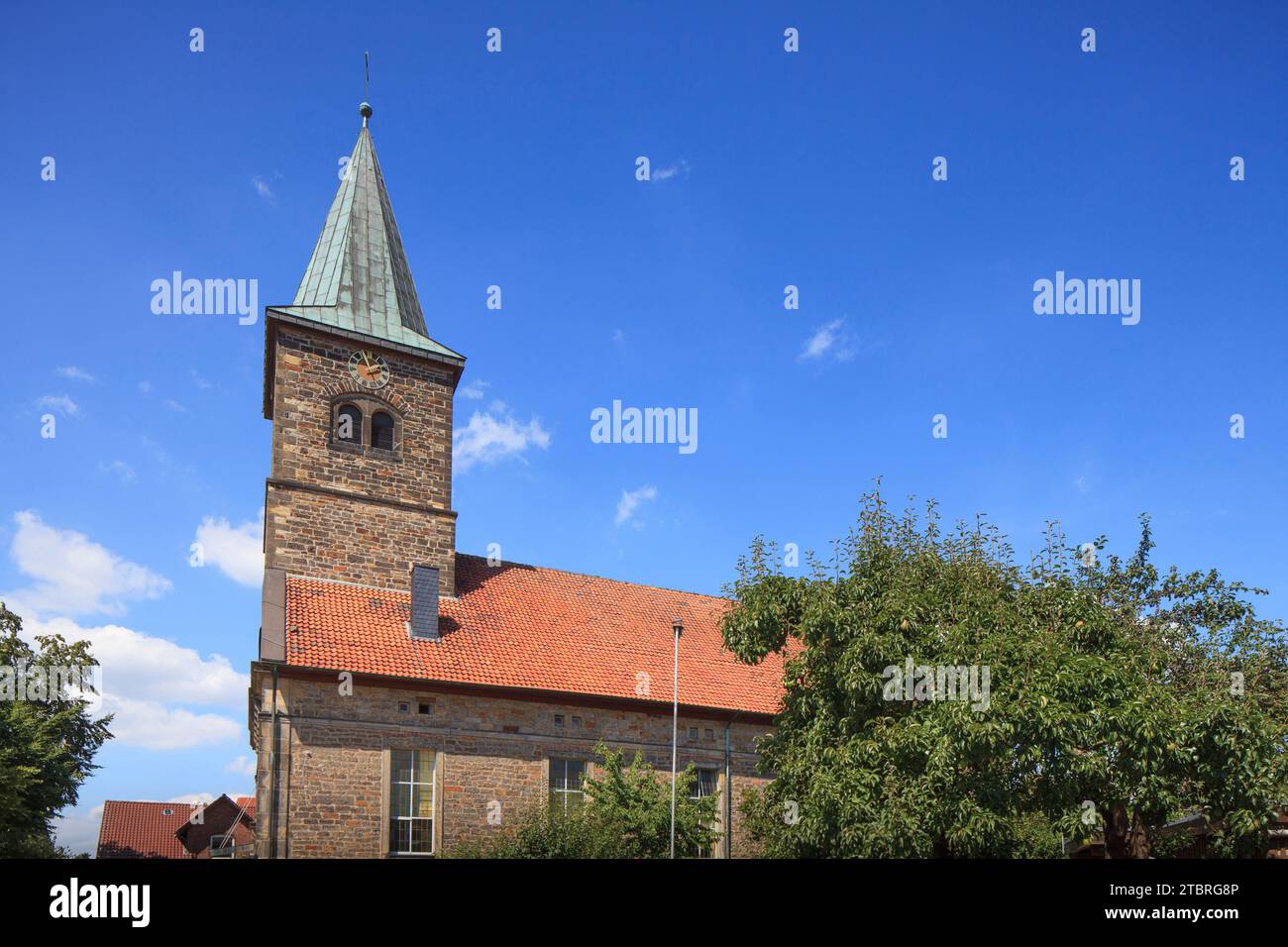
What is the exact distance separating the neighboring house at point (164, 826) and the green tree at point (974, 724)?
45376 millimetres

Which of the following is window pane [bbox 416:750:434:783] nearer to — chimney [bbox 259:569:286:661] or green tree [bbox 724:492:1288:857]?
chimney [bbox 259:569:286:661]

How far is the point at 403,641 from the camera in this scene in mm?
25203

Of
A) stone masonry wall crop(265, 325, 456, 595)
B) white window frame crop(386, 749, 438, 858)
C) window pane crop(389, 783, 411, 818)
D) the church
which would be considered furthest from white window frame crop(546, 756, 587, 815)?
stone masonry wall crop(265, 325, 456, 595)

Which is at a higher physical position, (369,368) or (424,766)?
(369,368)

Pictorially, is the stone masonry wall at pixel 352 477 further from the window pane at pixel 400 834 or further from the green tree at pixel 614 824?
the green tree at pixel 614 824

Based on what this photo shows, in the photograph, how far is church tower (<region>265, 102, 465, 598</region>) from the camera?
86.3 ft

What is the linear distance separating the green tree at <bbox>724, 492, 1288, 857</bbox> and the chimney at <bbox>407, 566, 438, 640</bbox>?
8.72m

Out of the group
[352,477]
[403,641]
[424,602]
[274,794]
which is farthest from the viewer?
[352,477]

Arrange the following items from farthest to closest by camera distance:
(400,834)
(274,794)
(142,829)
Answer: (142,829), (400,834), (274,794)

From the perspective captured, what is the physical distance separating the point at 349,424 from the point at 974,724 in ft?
60.2

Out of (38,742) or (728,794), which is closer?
(728,794)

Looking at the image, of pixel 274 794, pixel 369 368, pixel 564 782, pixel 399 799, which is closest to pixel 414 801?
pixel 399 799

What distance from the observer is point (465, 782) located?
23984 millimetres

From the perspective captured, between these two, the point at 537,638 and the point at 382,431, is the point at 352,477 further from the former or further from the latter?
the point at 537,638
